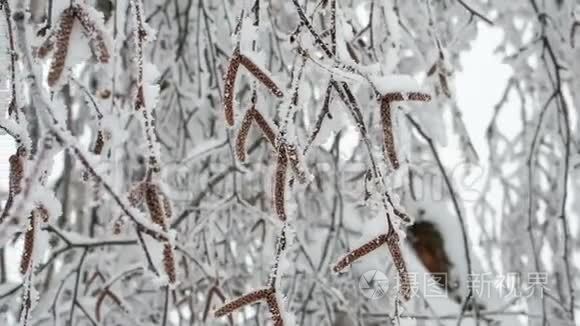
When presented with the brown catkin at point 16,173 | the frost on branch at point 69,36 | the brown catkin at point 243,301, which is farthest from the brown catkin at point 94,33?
the brown catkin at point 243,301

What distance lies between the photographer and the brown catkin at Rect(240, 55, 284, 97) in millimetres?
778

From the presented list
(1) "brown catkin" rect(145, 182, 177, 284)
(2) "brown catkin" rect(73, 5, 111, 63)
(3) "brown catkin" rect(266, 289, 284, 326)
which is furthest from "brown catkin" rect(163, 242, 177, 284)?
(2) "brown catkin" rect(73, 5, 111, 63)

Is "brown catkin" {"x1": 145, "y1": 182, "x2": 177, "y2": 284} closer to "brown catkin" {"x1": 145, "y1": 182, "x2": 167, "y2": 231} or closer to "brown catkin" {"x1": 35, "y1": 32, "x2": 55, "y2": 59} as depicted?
"brown catkin" {"x1": 145, "y1": 182, "x2": 167, "y2": 231}

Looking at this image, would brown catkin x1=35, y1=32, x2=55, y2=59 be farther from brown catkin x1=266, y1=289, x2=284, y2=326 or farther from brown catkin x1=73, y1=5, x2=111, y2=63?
brown catkin x1=266, y1=289, x2=284, y2=326

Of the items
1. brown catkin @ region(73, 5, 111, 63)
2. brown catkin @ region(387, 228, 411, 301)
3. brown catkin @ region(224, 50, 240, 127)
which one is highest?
brown catkin @ region(73, 5, 111, 63)

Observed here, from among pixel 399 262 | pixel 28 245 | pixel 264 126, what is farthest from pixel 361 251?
pixel 28 245

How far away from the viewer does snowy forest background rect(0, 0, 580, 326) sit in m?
0.76

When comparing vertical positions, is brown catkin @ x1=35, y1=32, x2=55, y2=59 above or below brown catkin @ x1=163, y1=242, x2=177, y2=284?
above

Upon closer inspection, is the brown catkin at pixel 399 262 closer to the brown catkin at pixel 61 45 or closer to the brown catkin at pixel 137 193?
the brown catkin at pixel 137 193

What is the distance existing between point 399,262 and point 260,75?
A: 0.24 meters

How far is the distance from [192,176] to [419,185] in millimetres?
978

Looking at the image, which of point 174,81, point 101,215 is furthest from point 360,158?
point 101,215

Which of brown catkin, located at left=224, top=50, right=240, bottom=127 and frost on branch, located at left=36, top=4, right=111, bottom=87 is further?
brown catkin, located at left=224, top=50, right=240, bottom=127

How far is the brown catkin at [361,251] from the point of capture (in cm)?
77
